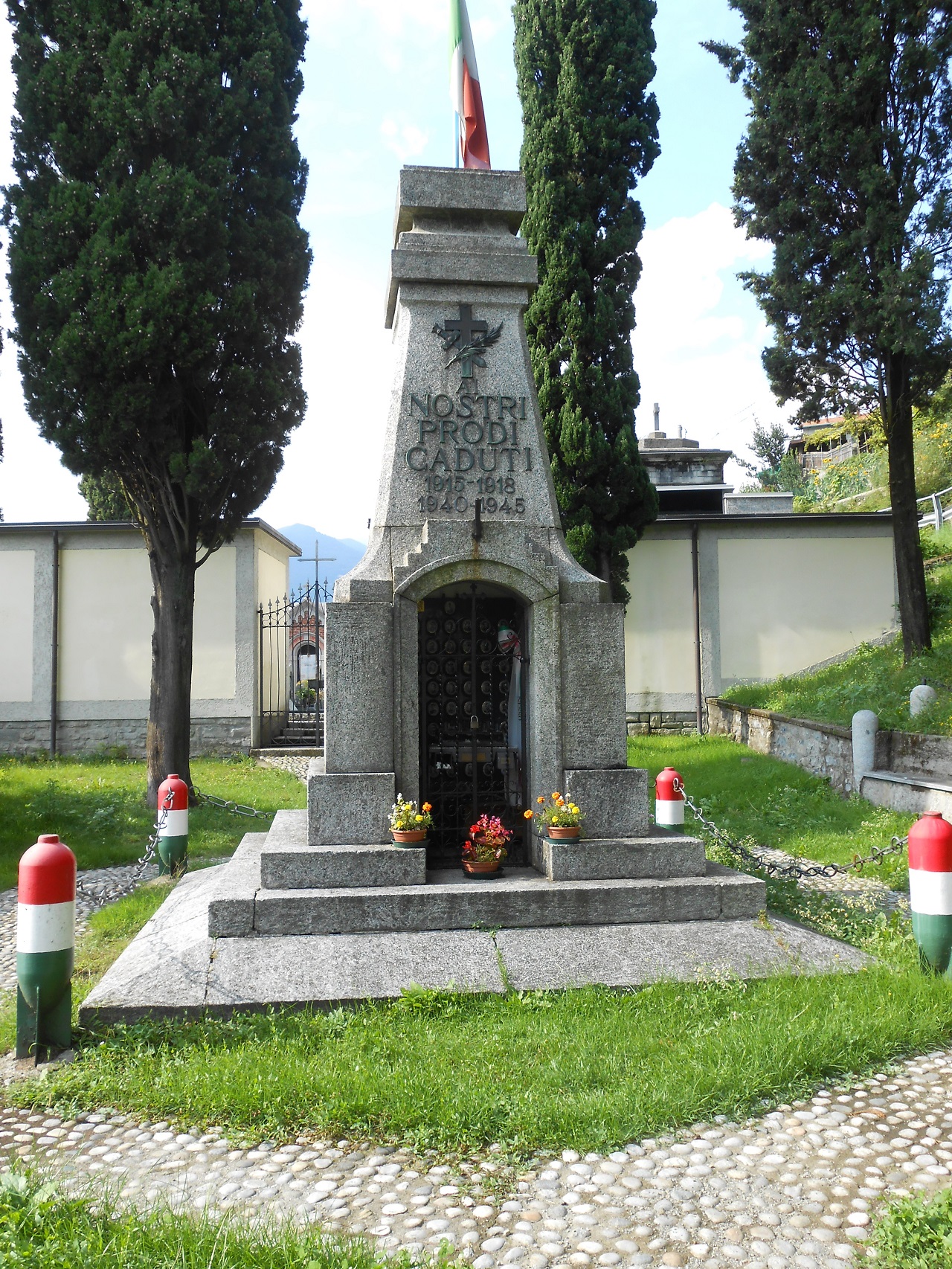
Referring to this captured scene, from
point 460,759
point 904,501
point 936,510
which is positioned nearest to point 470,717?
point 460,759

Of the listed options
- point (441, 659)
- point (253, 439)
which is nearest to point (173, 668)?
point (253, 439)

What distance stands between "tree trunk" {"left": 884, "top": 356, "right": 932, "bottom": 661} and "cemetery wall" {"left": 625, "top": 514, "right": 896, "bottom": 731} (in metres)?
3.88

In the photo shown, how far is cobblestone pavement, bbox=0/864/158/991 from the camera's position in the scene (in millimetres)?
6020

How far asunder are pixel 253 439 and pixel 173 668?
2773 mm

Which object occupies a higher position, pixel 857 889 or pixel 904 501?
pixel 904 501

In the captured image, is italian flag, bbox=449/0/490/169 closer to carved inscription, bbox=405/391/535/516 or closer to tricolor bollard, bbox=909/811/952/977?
carved inscription, bbox=405/391/535/516

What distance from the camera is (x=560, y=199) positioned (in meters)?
14.2

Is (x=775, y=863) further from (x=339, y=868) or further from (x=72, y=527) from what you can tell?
(x=72, y=527)

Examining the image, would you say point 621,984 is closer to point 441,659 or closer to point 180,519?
point 441,659

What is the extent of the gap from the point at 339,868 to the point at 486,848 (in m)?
0.89

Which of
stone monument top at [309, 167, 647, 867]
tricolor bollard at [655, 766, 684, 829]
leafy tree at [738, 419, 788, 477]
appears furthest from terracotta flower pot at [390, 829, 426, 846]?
leafy tree at [738, 419, 788, 477]

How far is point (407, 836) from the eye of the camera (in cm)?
556

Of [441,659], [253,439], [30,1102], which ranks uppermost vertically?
[253,439]

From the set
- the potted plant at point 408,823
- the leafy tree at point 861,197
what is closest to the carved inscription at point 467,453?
the potted plant at point 408,823
